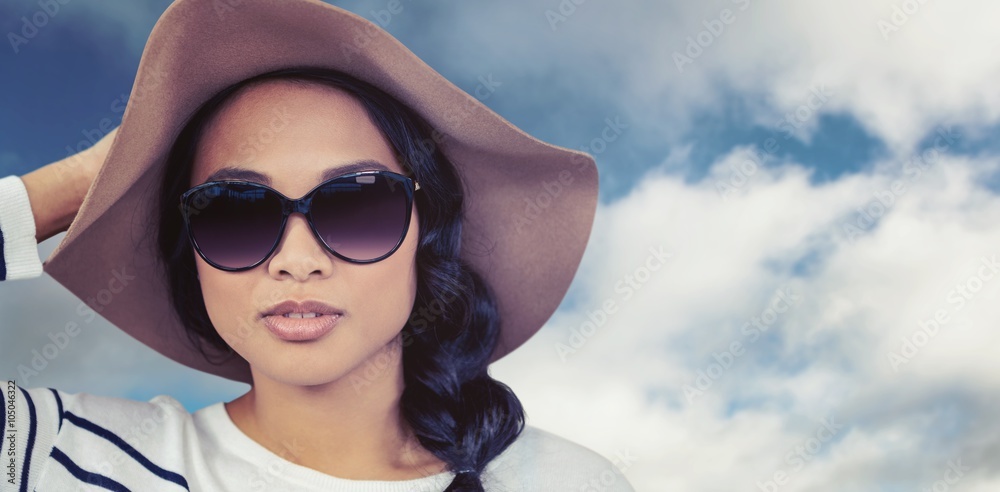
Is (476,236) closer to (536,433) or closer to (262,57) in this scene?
(536,433)

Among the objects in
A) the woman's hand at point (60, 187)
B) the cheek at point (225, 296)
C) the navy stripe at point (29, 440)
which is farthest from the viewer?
the woman's hand at point (60, 187)

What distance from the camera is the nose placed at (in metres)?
2.31

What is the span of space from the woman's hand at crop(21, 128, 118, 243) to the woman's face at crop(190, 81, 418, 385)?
38 centimetres

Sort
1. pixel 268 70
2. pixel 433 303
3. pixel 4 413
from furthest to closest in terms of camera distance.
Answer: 1. pixel 433 303
2. pixel 268 70
3. pixel 4 413

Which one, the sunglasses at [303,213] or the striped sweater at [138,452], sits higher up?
the sunglasses at [303,213]

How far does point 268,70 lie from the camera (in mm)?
2518

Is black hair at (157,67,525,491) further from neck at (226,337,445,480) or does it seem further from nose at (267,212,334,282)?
Answer: nose at (267,212,334,282)

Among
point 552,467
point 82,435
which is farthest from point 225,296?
point 552,467

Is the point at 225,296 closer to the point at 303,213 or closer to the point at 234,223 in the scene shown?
the point at 234,223

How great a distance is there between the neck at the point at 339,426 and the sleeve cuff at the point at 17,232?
0.70m

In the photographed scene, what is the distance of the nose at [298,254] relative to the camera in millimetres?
2311

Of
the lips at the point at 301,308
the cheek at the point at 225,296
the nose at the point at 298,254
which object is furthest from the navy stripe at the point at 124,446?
the nose at the point at 298,254

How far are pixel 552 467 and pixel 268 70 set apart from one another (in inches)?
58.2

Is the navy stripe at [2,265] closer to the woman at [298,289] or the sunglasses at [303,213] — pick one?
the woman at [298,289]
